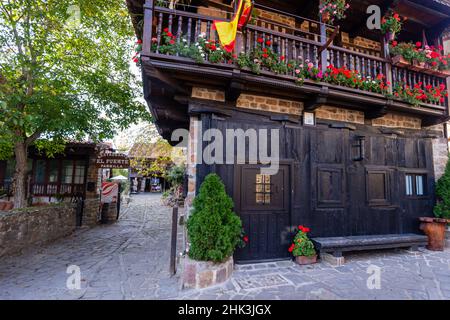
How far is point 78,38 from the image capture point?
6270 millimetres

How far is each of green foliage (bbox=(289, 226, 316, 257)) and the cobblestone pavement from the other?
232 cm

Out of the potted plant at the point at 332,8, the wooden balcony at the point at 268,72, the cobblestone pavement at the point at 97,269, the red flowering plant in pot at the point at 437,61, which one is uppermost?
the potted plant at the point at 332,8

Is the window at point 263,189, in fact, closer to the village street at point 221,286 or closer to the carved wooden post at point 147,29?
the village street at point 221,286

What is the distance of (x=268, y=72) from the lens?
13.4 ft

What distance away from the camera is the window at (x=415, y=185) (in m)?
5.66

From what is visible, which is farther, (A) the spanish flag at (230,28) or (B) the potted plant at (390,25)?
(B) the potted plant at (390,25)

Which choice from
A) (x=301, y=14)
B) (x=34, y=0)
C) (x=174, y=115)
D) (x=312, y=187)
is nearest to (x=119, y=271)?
(x=174, y=115)

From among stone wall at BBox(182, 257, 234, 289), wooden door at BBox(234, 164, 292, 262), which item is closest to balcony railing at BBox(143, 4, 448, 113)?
wooden door at BBox(234, 164, 292, 262)

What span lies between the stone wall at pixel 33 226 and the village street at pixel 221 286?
13.6 inches

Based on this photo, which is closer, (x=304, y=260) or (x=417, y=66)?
(x=304, y=260)

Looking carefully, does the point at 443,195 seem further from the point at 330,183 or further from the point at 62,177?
the point at 62,177

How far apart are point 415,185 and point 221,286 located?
5.77 m

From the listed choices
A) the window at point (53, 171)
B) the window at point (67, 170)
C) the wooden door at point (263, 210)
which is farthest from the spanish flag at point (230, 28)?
the window at point (53, 171)

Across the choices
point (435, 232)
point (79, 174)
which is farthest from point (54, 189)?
point (435, 232)
